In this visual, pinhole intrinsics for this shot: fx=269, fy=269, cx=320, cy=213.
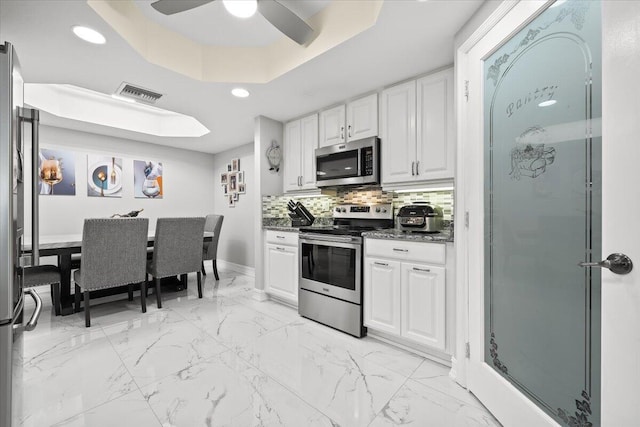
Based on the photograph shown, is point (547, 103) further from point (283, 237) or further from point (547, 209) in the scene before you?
point (283, 237)

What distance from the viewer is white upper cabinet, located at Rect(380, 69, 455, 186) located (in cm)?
213

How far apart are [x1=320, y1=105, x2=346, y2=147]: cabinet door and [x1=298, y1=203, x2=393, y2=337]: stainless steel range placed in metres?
0.74

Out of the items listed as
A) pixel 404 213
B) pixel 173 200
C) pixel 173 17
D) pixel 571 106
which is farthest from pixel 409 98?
pixel 173 200

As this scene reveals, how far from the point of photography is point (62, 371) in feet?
5.87

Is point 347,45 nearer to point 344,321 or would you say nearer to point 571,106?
point 571,106

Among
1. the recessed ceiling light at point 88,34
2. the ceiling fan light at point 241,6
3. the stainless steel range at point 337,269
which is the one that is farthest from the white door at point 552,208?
the recessed ceiling light at point 88,34

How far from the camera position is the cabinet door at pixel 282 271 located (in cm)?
293

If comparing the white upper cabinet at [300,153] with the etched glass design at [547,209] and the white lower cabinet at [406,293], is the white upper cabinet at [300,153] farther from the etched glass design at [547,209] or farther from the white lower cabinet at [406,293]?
the etched glass design at [547,209]

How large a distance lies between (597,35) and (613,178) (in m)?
0.51

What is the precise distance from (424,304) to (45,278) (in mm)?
3399

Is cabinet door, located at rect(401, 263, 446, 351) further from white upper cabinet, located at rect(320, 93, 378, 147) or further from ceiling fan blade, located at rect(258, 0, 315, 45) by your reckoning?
ceiling fan blade, located at rect(258, 0, 315, 45)

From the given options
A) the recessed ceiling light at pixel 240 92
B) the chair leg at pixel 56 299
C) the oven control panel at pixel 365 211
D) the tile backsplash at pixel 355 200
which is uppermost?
the recessed ceiling light at pixel 240 92

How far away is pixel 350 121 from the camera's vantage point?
9.11 feet

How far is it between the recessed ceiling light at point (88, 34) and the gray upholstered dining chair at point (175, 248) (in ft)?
5.60
